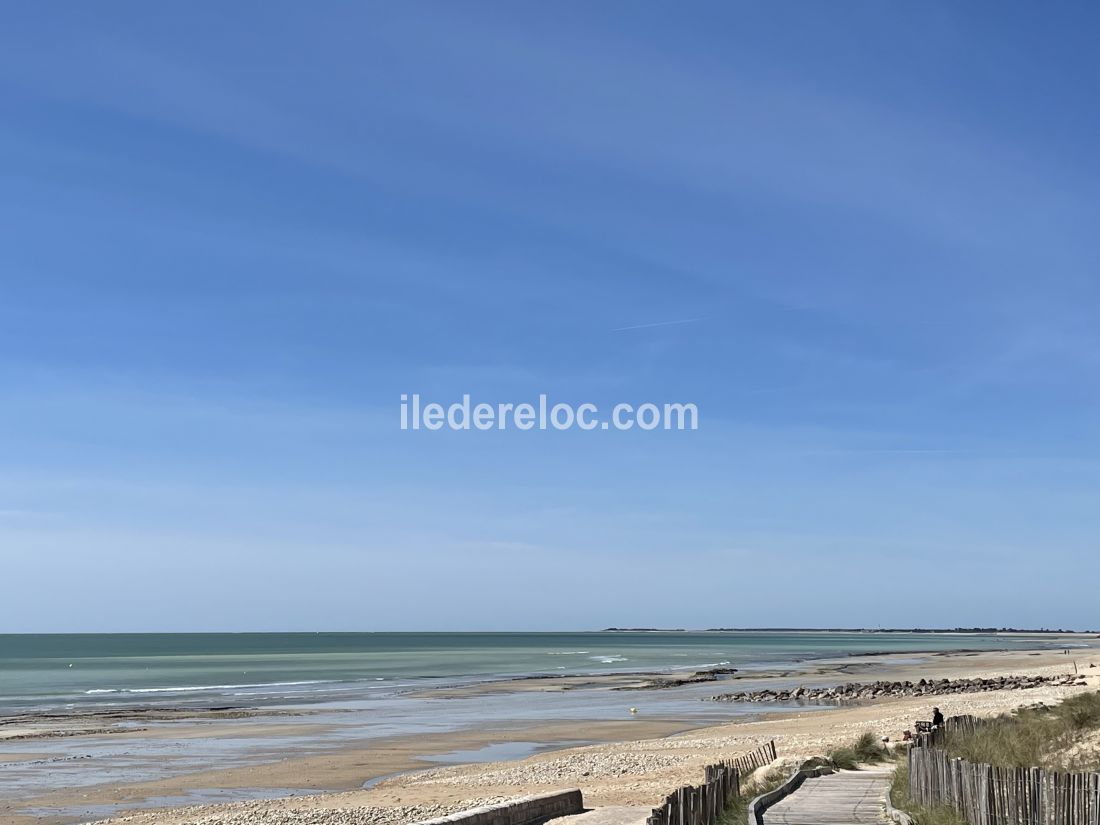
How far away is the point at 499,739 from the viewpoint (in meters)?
40.2

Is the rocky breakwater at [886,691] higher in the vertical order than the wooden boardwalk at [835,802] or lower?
lower

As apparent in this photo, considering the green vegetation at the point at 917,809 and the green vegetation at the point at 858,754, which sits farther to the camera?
the green vegetation at the point at 858,754

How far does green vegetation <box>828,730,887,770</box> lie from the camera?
23.1 m

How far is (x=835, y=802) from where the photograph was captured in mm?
17234

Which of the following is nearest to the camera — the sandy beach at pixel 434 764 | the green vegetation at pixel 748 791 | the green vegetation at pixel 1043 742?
the green vegetation at pixel 748 791

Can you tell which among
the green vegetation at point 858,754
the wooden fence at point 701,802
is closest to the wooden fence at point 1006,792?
the wooden fence at point 701,802

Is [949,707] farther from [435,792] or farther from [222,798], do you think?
[222,798]

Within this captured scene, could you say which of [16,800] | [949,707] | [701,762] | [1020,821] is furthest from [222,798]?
[949,707]

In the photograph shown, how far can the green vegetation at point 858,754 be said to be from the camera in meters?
23.1

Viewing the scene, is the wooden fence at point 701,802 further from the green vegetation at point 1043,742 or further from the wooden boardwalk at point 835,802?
the green vegetation at point 1043,742

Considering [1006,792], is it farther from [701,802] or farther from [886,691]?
[886,691]

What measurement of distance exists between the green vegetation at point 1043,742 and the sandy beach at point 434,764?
15.9 feet

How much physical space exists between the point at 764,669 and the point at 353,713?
177ft

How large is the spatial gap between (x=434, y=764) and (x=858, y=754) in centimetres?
1400
